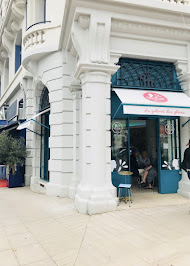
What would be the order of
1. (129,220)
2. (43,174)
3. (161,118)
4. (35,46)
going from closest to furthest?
(129,220)
(161,118)
(35,46)
(43,174)

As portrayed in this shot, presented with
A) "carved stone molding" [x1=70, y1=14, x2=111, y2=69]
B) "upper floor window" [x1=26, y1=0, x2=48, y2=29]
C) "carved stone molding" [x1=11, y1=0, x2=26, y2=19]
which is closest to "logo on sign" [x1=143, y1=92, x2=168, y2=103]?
"carved stone molding" [x1=70, y1=14, x2=111, y2=69]

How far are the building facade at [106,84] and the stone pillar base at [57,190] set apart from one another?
0.03m

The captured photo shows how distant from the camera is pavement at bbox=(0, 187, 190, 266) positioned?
3.36 m

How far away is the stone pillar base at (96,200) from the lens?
Answer: 5.55 metres

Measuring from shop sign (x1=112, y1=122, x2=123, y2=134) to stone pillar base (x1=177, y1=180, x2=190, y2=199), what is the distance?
262 centimetres

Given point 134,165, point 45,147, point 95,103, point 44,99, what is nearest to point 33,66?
point 44,99

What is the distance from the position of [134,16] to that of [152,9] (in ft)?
1.74

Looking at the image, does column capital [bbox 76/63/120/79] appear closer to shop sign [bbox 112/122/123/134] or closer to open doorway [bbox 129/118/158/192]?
shop sign [bbox 112/122/123/134]

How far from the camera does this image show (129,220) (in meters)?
5.01

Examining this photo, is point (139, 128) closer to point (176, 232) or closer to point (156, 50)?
point (156, 50)

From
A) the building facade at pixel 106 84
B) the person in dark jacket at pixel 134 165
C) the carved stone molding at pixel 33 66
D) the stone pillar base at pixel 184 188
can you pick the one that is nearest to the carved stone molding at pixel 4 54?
the building facade at pixel 106 84

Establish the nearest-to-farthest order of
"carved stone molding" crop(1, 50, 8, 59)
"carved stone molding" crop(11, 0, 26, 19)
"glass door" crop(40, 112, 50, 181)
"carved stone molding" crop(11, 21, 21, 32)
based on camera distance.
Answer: "glass door" crop(40, 112, 50, 181) < "carved stone molding" crop(11, 0, 26, 19) < "carved stone molding" crop(11, 21, 21, 32) < "carved stone molding" crop(1, 50, 8, 59)

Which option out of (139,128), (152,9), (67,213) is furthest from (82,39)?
(139,128)

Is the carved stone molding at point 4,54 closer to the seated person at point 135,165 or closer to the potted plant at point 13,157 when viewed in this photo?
the potted plant at point 13,157
